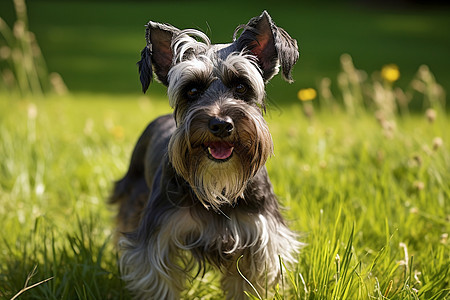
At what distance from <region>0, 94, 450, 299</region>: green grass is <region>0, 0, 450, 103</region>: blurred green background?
5.79ft

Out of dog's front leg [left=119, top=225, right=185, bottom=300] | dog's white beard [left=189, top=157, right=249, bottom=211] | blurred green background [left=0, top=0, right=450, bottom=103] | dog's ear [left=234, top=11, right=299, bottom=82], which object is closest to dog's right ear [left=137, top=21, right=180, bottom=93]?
dog's ear [left=234, top=11, right=299, bottom=82]

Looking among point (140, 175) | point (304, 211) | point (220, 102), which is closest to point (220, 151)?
point (220, 102)

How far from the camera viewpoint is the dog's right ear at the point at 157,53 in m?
2.88

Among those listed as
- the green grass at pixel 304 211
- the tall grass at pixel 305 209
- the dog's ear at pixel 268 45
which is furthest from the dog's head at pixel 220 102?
the tall grass at pixel 305 209

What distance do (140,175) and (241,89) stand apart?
5.04 ft

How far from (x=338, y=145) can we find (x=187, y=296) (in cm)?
305

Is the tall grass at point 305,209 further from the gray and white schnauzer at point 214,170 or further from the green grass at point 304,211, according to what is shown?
the gray and white schnauzer at point 214,170

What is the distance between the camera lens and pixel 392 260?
3010 mm

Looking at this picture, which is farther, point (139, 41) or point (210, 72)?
point (139, 41)

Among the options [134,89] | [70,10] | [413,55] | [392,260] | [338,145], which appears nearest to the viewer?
[392,260]

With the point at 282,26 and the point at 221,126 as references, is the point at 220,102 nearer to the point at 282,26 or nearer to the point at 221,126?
the point at 221,126

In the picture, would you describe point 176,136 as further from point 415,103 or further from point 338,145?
point 415,103

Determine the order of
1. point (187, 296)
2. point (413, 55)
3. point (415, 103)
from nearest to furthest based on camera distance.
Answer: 1. point (187, 296)
2. point (415, 103)
3. point (413, 55)

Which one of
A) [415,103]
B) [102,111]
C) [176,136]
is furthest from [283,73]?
[415,103]
